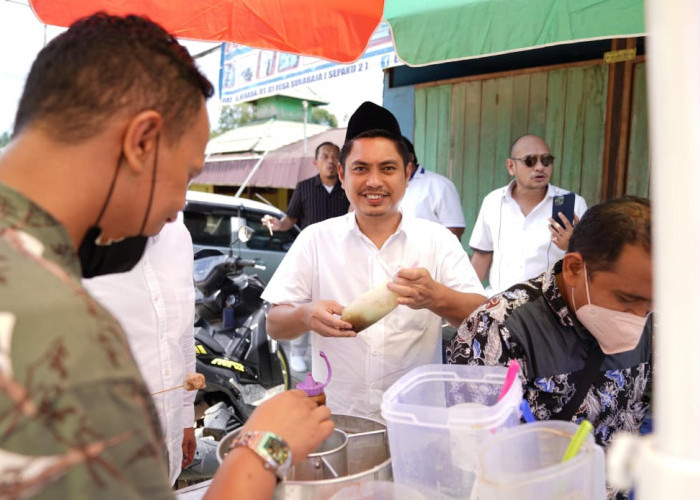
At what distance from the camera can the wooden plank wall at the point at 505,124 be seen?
4.67m

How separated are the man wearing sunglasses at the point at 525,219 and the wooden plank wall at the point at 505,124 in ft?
3.88

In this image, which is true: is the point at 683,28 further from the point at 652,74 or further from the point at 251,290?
the point at 251,290

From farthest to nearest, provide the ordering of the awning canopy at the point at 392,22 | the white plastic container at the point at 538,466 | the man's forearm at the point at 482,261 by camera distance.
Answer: the man's forearm at the point at 482,261 < the awning canopy at the point at 392,22 < the white plastic container at the point at 538,466

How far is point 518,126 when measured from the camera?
5.09 m

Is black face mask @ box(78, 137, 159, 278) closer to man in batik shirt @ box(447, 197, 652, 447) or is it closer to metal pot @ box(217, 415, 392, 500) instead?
metal pot @ box(217, 415, 392, 500)

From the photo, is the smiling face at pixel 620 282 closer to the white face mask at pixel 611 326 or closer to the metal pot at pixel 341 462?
the white face mask at pixel 611 326

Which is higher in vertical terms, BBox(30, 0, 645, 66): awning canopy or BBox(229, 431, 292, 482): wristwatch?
BBox(30, 0, 645, 66): awning canopy

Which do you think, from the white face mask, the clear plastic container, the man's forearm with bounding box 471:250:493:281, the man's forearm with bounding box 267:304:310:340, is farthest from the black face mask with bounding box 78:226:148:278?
the man's forearm with bounding box 471:250:493:281

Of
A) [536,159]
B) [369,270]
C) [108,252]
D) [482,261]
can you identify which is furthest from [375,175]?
[482,261]

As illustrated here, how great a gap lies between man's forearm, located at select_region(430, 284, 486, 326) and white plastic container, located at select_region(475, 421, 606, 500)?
867mm

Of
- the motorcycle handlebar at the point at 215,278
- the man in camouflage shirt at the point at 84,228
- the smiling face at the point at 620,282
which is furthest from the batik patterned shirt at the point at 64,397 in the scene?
the motorcycle handlebar at the point at 215,278

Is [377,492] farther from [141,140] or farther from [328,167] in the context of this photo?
[328,167]

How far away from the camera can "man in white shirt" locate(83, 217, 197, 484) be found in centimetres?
180

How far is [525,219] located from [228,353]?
7.39ft
